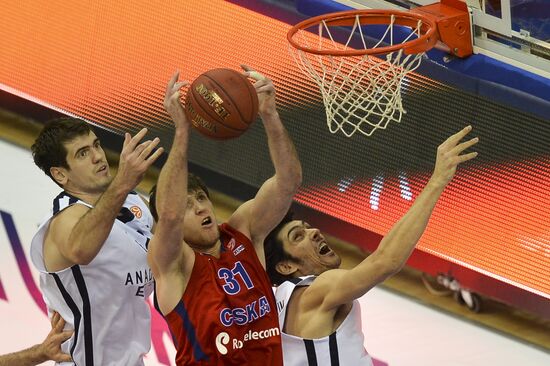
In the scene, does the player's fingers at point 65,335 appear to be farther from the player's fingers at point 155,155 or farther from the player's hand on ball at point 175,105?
the player's hand on ball at point 175,105

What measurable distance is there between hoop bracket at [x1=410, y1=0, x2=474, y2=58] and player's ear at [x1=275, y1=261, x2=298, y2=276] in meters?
1.09

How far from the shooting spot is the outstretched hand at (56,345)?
4.85m

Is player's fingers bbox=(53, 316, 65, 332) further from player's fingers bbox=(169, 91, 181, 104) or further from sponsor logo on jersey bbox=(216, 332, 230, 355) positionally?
player's fingers bbox=(169, 91, 181, 104)

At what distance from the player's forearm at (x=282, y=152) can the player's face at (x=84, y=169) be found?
72 cm

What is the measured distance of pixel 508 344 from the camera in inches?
244

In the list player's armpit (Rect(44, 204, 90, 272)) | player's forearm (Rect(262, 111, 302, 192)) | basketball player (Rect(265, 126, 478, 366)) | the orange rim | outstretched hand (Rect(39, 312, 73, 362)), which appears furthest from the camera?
the orange rim

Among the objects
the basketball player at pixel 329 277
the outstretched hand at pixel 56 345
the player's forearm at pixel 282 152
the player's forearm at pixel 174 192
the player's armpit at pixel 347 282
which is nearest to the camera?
the player's forearm at pixel 174 192

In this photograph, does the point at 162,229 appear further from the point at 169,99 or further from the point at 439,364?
the point at 439,364

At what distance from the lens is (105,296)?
490cm

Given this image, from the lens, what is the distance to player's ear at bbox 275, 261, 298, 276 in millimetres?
4941

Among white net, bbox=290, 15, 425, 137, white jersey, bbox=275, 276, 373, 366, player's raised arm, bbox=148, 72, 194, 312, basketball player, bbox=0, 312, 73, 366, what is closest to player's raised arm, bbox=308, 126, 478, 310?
white jersey, bbox=275, 276, 373, 366

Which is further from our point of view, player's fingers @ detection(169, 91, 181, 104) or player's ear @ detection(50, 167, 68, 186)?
player's ear @ detection(50, 167, 68, 186)

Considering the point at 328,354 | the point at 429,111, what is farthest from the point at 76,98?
the point at 328,354

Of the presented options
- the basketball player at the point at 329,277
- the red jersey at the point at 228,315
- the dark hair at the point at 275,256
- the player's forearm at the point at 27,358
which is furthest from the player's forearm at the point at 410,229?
the player's forearm at the point at 27,358
